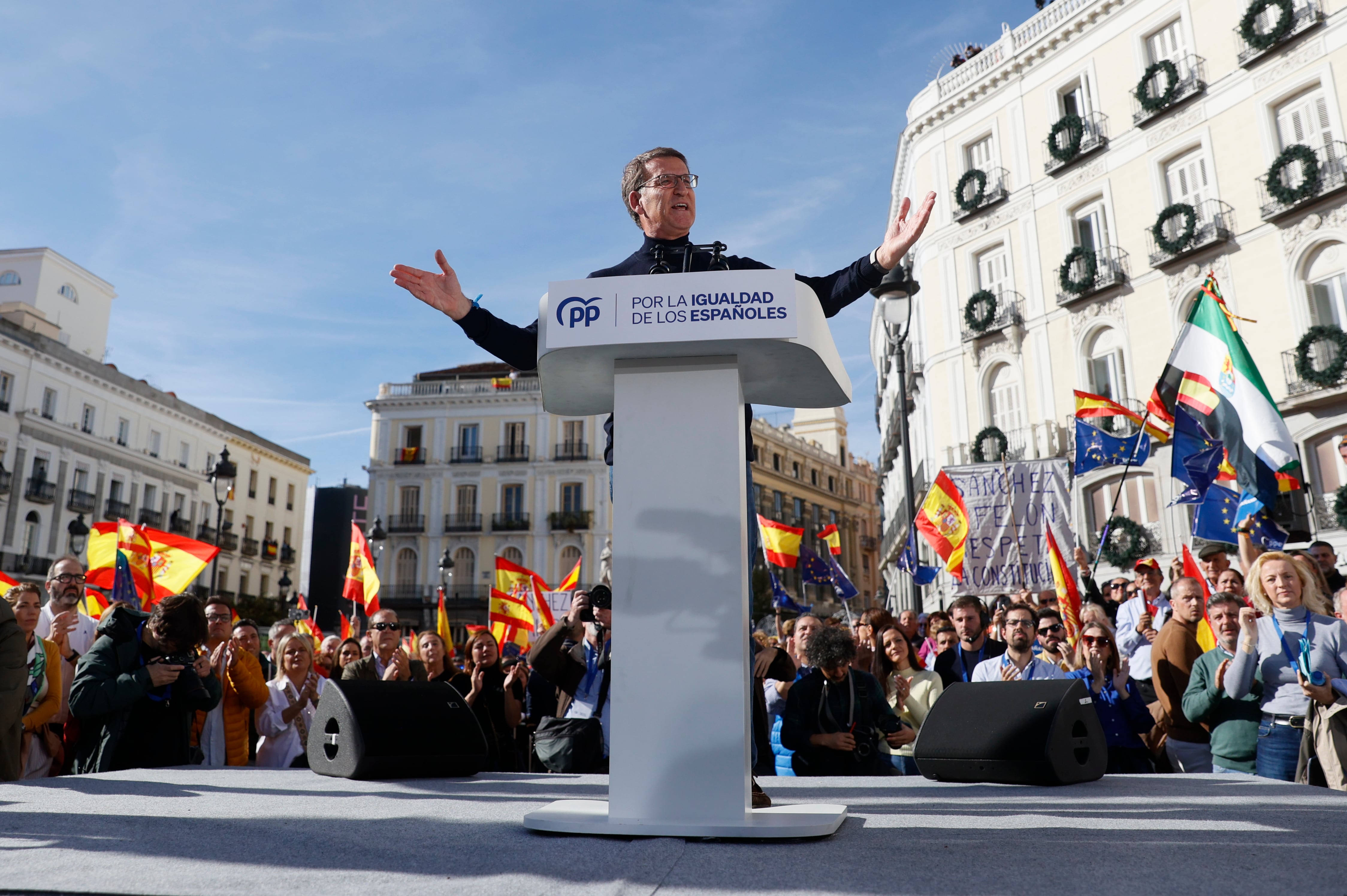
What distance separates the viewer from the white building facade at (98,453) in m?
39.3

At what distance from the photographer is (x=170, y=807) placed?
2873 mm

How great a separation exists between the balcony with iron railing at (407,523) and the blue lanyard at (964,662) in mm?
48086

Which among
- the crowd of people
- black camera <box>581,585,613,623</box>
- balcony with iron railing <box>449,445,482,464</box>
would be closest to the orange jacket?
the crowd of people

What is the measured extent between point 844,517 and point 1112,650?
62.7 metres

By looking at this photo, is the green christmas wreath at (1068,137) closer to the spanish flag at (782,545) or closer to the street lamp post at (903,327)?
the spanish flag at (782,545)

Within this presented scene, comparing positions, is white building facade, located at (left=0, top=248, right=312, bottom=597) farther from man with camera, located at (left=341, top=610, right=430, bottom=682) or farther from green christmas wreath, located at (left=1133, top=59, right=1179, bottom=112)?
green christmas wreath, located at (left=1133, top=59, right=1179, bottom=112)

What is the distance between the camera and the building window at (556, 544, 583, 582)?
50.7 metres

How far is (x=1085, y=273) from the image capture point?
77.7ft

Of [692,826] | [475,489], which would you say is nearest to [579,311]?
[692,826]

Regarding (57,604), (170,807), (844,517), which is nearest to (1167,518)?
(57,604)

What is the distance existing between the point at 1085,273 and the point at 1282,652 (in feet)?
68.1

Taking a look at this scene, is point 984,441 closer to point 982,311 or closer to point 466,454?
point 982,311

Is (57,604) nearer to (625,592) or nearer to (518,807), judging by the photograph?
(518,807)

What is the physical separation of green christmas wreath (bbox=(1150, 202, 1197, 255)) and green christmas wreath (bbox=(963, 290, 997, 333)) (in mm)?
4316
